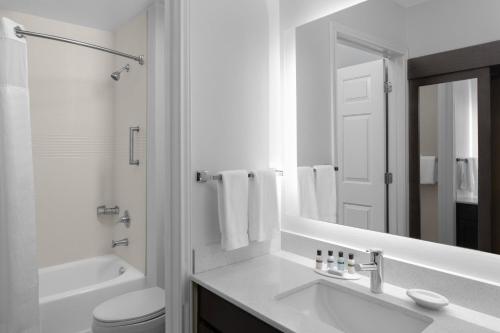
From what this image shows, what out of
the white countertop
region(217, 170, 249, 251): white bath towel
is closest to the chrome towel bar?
region(217, 170, 249, 251): white bath towel

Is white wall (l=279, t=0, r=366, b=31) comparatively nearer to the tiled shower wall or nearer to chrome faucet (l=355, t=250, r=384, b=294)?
chrome faucet (l=355, t=250, r=384, b=294)

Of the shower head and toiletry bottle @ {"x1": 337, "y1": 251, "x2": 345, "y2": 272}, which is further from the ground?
the shower head

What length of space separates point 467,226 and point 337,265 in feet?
1.60

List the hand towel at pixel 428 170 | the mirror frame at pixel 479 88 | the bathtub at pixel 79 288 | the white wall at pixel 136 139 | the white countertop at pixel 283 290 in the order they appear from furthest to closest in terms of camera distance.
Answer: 1. the white wall at pixel 136 139
2. the bathtub at pixel 79 288
3. the hand towel at pixel 428 170
4. the mirror frame at pixel 479 88
5. the white countertop at pixel 283 290

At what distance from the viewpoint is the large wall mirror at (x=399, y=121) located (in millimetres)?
1084

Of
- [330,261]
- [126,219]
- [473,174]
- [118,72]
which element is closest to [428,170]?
[473,174]

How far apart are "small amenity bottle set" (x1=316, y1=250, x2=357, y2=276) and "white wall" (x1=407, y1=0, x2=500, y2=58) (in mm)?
831

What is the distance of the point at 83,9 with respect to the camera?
235 cm

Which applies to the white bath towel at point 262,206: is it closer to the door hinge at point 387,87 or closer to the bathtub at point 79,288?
the door hinge at point 387,87

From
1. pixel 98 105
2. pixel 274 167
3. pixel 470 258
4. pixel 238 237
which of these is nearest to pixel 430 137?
pixel 470 258

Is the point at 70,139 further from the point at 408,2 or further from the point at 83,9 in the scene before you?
the point at 408,2

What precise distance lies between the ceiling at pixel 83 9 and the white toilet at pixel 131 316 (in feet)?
6.38

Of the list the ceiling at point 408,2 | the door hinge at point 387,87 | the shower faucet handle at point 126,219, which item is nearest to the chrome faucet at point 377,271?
the door hinge at point 387,87

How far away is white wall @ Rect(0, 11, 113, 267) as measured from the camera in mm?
2510
